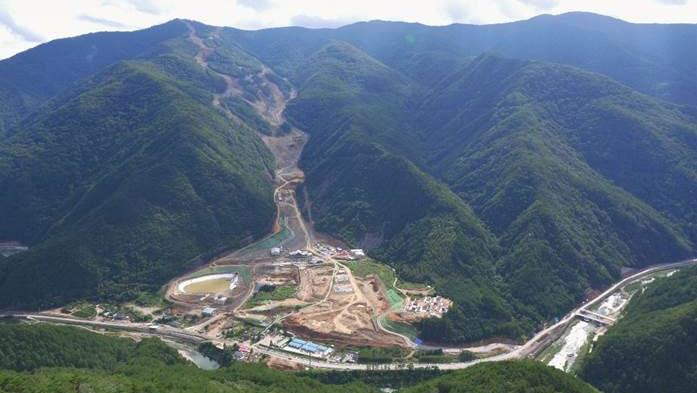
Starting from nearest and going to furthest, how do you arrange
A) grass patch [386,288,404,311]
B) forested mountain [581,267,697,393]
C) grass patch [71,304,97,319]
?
1. forested mountain [581,267,697,393]
2. grass patch [71,304,97,319]
3. grass patch [386,288,404,311]

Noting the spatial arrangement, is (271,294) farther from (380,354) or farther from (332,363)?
(380,354)

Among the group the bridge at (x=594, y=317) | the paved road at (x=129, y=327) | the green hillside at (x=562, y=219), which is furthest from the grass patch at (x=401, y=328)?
the bridge at (x=594, y=317)

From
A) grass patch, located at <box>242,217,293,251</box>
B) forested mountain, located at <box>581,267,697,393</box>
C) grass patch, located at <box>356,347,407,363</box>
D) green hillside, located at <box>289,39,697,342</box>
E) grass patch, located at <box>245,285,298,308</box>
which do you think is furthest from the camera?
grass patch, located at <box>242,217,293,251</box>

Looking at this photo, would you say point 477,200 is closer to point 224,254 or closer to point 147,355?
point 224,254

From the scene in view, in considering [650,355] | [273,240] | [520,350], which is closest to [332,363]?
[520,350]

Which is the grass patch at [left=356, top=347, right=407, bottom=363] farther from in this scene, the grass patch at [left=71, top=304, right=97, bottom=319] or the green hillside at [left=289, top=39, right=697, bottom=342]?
the grass patch at [left=71, top=304, right=97, bottom=319]

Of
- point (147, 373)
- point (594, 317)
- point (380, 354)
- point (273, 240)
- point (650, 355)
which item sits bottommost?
point (594, 317)

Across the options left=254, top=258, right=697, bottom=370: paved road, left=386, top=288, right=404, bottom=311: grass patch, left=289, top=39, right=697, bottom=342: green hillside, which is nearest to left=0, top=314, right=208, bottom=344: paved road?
→ left=254, top=258, right=697, bottom=370: paved road

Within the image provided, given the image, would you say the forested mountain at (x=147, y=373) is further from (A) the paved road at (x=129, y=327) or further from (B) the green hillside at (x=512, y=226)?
(B) the green hillside at (x=512, y=226)

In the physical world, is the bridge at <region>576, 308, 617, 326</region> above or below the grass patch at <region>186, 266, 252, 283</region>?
below
